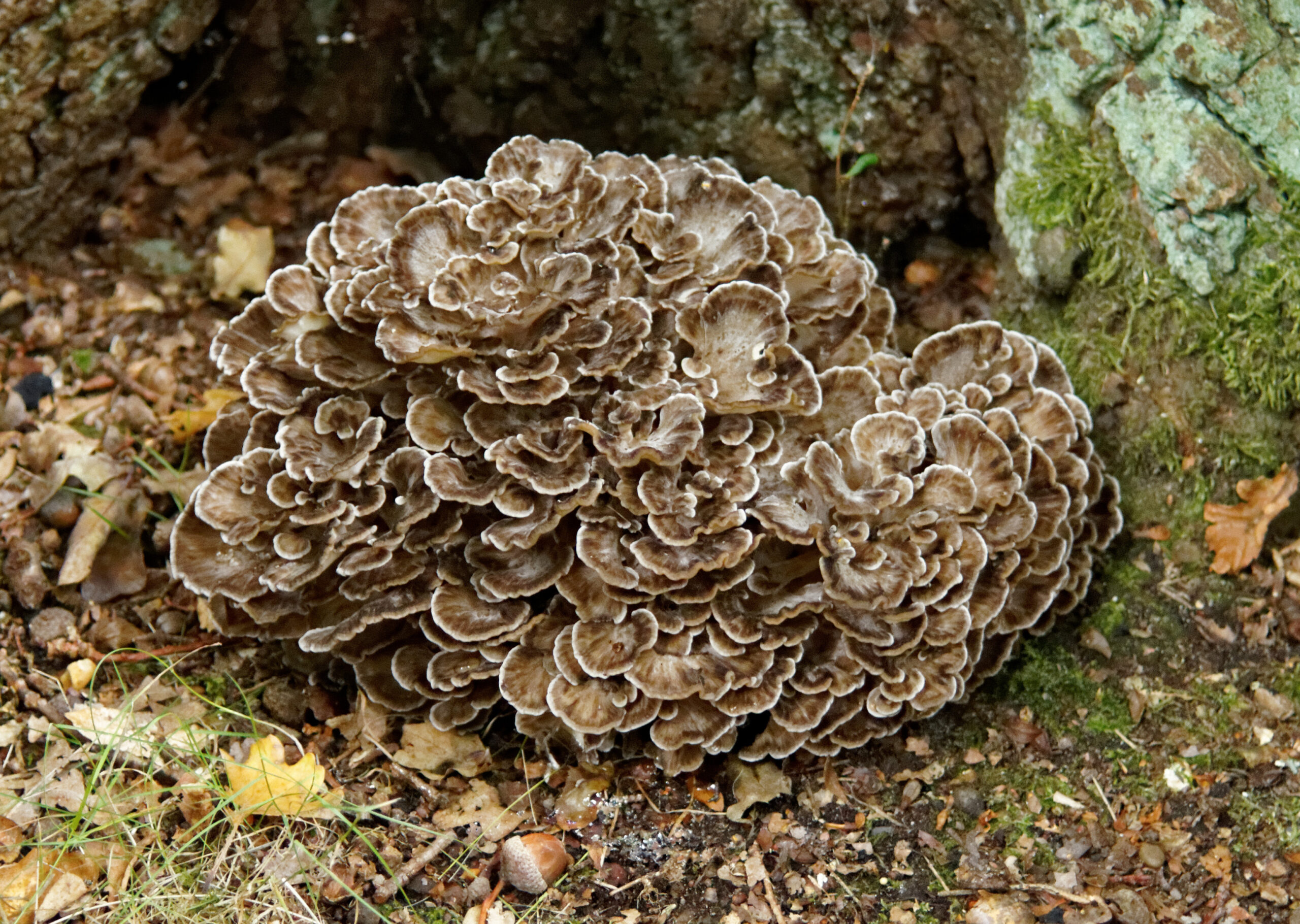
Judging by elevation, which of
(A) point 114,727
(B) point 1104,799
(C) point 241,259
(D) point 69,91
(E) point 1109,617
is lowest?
(A) point 114,727

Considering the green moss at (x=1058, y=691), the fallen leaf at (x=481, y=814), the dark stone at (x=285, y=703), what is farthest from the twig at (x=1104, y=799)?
the dark stone at (x=285, y=703)

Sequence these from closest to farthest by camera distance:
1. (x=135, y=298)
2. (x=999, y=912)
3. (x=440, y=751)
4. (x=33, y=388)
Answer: (x=999, y=912), (x=440, y=751), (x=33, y=388), (x=135, y=298)

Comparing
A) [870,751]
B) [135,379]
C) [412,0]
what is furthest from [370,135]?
[870,751]

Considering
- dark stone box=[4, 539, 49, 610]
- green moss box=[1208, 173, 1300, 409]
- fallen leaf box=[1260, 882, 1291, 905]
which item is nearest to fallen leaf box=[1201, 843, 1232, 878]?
fallen leaf box=[1260, 882, 1291, 905]

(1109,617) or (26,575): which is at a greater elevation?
(1109,617)

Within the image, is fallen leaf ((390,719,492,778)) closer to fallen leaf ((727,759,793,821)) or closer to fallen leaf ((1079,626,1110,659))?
fallen leaf ((727,759,793,821))

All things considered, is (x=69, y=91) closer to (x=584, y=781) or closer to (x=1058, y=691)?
(x=584, y=781)

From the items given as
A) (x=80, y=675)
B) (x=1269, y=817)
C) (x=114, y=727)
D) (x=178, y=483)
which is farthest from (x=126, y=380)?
(x=1269, y=817)
